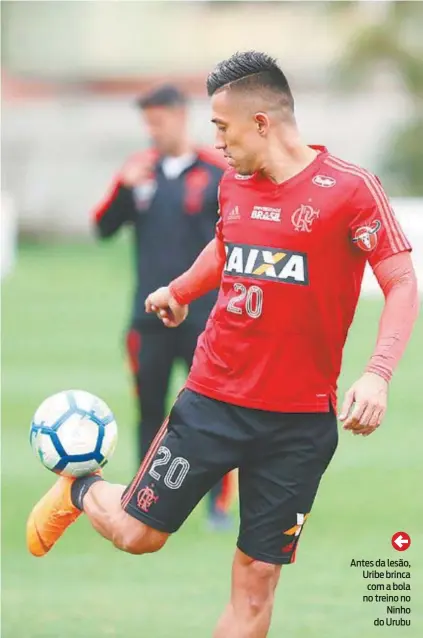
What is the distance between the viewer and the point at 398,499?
900cm

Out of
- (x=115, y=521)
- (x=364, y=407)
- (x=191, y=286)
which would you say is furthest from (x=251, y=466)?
(x=191, y=286)

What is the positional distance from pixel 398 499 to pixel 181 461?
4.04m

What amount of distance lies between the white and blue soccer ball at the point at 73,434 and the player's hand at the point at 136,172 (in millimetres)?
2591

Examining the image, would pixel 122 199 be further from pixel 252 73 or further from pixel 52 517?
pixel 252 73

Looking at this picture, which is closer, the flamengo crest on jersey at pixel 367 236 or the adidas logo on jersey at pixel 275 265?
the flamengo crest on jersey at pixel 367 236

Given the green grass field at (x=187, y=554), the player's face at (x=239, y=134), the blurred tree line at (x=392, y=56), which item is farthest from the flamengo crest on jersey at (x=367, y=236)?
the blurred tree line at (x=392, y=56)

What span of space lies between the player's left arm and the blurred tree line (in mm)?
26607

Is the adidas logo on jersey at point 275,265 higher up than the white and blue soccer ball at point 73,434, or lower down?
higher up

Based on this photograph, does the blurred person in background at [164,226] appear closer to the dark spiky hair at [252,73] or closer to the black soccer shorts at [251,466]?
the black soccer shorts at [251,466]

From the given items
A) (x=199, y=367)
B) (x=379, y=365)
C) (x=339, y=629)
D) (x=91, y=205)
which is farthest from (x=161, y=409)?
(x=91, y=205)

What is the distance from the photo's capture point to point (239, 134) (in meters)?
5.13

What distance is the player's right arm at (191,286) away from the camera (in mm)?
5625

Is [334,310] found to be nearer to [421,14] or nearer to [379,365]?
[379,365]

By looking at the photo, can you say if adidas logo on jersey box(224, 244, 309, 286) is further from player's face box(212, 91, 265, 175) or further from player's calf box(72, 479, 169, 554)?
player's calf box(72, 479, 169, 554)
